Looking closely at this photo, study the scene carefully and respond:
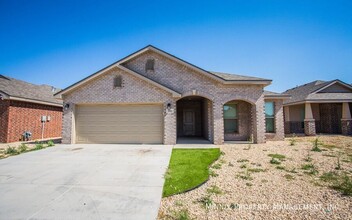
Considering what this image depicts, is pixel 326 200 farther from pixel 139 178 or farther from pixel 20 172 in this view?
pixel 20 172

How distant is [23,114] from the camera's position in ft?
44.5

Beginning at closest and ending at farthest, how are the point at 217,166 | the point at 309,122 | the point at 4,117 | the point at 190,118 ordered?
the point at 217,166, the point at 4,117, the point at 309,122, the point at 190,118

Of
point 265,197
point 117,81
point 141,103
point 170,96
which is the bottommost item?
point 265,197

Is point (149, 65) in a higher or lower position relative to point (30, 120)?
higher

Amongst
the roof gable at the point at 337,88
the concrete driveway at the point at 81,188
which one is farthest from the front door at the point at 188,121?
the roof gable at the point at 337,88

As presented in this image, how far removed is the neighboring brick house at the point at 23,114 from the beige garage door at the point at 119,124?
5.39 metres

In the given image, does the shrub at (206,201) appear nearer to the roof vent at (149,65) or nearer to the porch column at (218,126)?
the porch column at (218,126)

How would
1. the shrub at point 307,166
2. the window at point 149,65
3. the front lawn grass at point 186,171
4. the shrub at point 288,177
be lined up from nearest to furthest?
the front lawn grass at point 186,171 → the shrub at point 288,177 → the shrub at point 307,166 → the window at point 149,65

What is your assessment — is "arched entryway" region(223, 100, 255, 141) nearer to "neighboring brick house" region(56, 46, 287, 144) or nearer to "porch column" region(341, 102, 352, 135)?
"neighboring brick house" region(56, 46, 287, 144)

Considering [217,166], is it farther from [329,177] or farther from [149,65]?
[149,65]

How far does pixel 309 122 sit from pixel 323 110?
13.8 ft

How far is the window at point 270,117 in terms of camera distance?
13.1 metres

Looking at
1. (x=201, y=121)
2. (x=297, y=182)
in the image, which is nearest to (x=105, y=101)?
(x=201, y=121)

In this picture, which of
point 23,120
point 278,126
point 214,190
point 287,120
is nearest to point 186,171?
point 214,190
